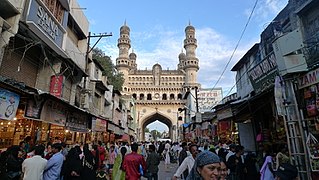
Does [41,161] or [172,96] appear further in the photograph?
[172,96]

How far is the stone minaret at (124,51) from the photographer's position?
2028 inches

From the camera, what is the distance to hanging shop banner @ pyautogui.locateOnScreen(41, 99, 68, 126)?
6.70 meters

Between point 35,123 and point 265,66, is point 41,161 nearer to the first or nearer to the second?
point 35,123

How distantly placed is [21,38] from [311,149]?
28.7ft

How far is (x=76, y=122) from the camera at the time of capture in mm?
9891

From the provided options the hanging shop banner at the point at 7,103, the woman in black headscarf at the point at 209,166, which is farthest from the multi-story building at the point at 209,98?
the woman in black headscarf at the point at 209,166

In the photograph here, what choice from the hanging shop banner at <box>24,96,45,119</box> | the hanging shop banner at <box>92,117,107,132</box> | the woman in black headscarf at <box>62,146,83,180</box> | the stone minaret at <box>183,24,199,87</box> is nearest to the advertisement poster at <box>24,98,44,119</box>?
the hanging shop banner at <box>24,96,45,119</box>

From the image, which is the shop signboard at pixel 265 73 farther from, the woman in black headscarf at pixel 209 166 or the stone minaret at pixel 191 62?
the stone minaret at pixel 191 62

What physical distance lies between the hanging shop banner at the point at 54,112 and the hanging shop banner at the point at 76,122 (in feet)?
1.81

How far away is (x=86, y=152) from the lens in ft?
15.5

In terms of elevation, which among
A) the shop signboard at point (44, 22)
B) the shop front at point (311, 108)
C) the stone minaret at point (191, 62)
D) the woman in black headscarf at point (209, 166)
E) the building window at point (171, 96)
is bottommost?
the woman in black headscarf at point (209, 166)

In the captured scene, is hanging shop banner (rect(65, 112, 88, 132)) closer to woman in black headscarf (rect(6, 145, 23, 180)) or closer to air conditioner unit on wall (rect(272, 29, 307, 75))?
woman in black headscarf (rect(6, 145, 23, 180))

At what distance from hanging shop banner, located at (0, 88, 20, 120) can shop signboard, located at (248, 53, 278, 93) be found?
22.6 feet

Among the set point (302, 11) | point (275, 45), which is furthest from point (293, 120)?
point (302, 11)
